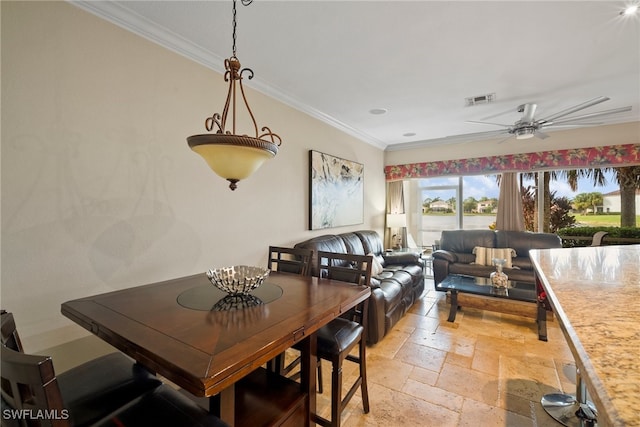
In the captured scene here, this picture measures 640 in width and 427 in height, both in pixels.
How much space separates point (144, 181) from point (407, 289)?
10.1 feet

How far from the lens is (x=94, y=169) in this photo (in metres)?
1.76

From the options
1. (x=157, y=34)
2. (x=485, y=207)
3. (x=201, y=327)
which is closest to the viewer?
(x=201, y=327)

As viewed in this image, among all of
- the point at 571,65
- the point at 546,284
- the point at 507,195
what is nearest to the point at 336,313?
the point at 546,284

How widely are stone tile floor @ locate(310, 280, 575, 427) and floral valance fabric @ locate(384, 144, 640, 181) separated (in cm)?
243

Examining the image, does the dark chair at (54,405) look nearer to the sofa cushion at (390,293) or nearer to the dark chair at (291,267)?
the dark chair at (291,267)

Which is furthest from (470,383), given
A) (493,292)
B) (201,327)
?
(201,327)

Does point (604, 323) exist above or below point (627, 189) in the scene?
below

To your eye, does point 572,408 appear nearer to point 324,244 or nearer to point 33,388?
point 324,244

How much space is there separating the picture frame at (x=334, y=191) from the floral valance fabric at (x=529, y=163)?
126 cm

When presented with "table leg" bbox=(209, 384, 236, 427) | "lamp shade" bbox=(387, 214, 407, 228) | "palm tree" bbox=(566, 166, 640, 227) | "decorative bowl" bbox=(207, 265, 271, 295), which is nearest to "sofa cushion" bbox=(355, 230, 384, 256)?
"lamp shade" bbox=(387, 214, 407, 228)

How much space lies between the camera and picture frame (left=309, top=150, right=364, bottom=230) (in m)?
3.60

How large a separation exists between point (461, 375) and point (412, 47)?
273cm

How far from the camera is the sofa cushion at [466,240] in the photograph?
180 inches

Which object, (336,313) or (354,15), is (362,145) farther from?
(336,313)
